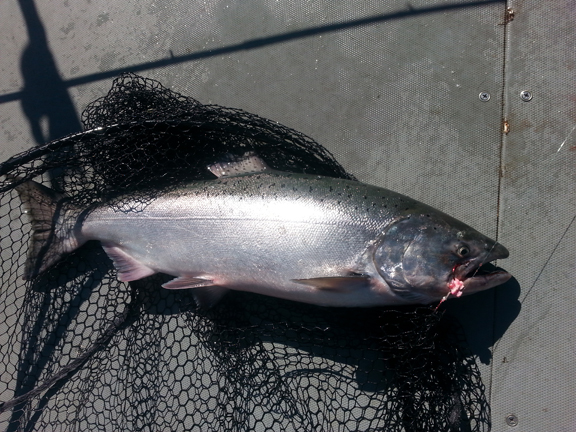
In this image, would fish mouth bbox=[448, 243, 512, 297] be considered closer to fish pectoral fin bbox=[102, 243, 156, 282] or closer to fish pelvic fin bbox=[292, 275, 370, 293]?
fish pelvic fin bbox=[292, 275, 370, 293]

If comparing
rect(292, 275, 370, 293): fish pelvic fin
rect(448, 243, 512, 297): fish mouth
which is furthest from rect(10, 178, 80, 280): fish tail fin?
Answer: rect(448, 243, 512, 297): fish mouth

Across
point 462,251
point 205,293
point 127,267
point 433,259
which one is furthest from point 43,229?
point 462,251

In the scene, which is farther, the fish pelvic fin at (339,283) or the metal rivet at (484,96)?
the metal rivet at (484,96)

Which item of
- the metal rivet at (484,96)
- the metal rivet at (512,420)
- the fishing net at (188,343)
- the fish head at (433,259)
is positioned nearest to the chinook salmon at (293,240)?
the fish head at (433,259)

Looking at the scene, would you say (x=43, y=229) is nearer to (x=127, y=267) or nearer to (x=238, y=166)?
(x=127, y=267)

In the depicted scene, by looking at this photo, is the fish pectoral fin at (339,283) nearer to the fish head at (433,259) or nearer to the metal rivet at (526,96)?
the fish head at (433,259)
